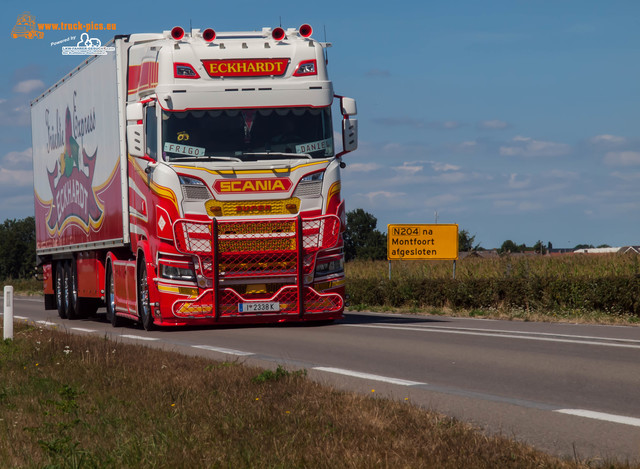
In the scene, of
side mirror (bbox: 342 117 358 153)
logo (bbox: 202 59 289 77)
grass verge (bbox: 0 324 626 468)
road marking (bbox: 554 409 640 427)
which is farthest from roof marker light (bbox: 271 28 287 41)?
road marking (bbox: 554 409 640 427)

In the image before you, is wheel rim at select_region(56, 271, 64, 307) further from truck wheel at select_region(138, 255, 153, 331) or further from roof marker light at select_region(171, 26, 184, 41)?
roof marker light at select_region(171, 26, 184, 41)

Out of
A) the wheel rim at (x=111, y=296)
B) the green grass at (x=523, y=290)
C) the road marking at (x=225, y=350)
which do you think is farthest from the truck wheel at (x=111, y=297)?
the green grass at (x=523, y=290)

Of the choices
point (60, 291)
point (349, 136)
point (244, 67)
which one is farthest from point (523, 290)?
point (60, 291)

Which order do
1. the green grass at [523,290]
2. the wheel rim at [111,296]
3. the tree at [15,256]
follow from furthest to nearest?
the tree at [15,256], the green grass at [523,290], the wheel rim at [111,296]

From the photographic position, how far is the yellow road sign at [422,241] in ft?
107

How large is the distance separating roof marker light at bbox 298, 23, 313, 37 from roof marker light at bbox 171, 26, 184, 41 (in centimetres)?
197

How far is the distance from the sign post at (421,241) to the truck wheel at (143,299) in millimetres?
15678

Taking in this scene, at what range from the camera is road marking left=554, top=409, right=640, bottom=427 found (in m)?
7.26

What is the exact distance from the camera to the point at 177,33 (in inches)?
664

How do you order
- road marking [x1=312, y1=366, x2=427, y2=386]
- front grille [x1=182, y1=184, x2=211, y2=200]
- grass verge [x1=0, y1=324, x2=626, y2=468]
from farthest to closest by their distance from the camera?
front grille [x1=182, y1=184, x2=211, y2=200], road marking [x1=312, y1=366, x2=427, y2=386], grass verge [x1=0, y1=324, x2=626, y2=468]

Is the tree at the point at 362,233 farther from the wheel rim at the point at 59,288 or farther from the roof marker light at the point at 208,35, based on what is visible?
the roof marker light at the point at 208,35

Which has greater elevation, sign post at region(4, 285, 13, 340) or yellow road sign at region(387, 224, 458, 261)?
yellow road sign at region(387, 224, 458, 261)

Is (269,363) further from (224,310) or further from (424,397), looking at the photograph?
(224,310)

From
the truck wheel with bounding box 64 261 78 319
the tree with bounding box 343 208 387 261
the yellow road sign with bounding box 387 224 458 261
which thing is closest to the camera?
the truck wheel with bounding box 64 261 78 319
